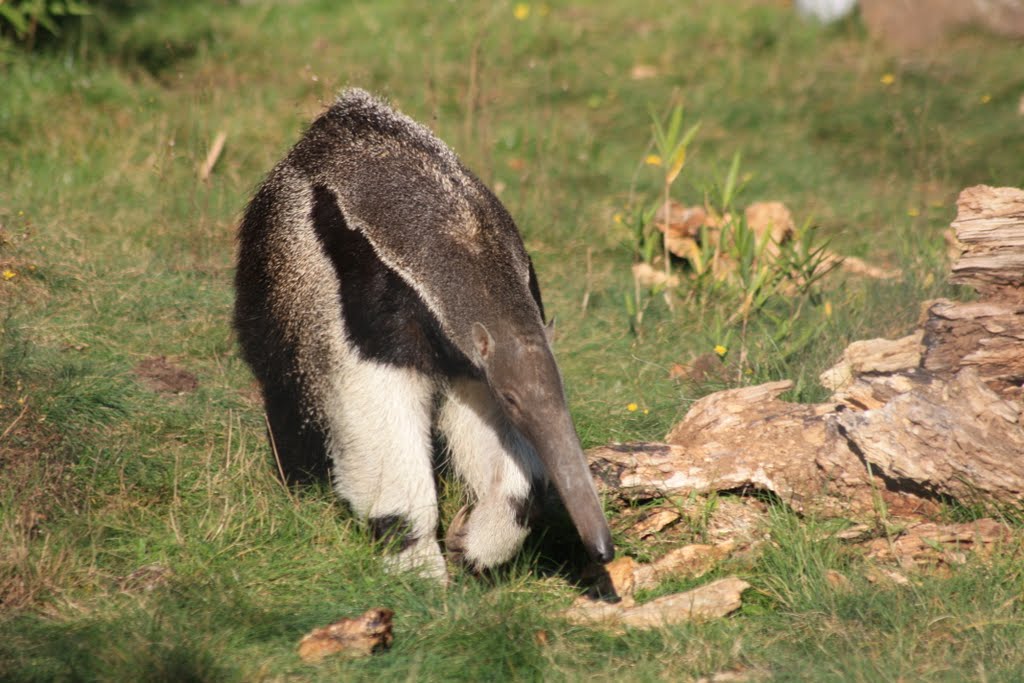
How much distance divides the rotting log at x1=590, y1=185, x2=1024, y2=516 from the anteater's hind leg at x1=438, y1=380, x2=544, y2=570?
0.39 meters

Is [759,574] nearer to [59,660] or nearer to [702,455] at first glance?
[702,455]

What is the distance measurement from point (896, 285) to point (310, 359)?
10.8 feet

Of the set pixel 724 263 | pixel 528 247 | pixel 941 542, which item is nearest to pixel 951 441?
pixel 941 542

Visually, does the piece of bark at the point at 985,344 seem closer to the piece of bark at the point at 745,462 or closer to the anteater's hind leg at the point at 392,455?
the piece of bark at the point at 745,462

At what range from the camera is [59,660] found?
133 inches

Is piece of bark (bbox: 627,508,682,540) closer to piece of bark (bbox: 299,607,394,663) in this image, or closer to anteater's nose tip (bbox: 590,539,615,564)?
anteater's nose tip (bbox: 590,539,615,564)

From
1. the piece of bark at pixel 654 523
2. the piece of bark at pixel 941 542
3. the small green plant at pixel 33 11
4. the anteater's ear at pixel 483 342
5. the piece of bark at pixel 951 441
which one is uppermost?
the small green plant at pixel 33 11

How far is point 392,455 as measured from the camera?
404 cm

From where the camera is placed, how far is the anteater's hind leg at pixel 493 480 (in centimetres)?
411

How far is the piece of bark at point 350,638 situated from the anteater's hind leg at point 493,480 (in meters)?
0.61

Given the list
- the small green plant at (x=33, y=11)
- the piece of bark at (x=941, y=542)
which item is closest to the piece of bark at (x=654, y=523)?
the piece of bark at (x=941, y=542)

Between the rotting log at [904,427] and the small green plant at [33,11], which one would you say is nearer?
the rotting log at [904,427]

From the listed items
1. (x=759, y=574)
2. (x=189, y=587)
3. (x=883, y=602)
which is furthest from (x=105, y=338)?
(x=883, y=602)

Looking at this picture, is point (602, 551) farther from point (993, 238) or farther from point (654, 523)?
point (993, 238)
